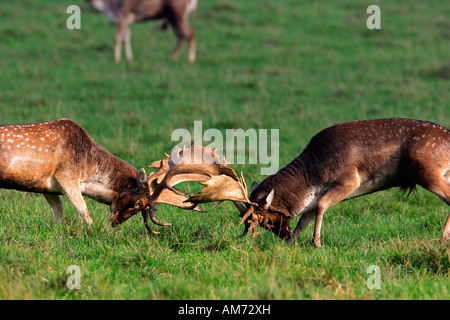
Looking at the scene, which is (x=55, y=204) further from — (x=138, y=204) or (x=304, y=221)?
(x=304, y=221)

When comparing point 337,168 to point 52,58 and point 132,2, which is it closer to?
point 52,58

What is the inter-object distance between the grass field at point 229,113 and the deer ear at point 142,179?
0.49 meters

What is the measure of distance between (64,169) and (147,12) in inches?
491

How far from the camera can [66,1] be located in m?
22.7

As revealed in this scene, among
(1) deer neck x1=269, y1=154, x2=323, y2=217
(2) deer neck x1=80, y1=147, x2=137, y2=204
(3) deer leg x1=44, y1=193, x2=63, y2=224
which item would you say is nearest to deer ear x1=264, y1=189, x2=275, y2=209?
(1) deer neck x1=269, y1=154, x2=323, y2=217

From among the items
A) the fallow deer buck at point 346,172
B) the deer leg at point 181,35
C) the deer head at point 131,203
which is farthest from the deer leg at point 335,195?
the deer leg at point 181,35

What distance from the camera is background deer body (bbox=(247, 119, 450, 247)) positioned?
6.25 meters

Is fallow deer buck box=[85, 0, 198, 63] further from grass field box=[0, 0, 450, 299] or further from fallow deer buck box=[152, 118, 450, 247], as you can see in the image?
fallow deer buck box=[152, 118, 450, 247]

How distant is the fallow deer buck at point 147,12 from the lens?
693 inches

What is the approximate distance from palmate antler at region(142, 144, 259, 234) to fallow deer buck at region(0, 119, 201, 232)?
0.13 metres

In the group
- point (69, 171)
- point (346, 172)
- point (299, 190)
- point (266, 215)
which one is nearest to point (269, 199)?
point (266, 215)

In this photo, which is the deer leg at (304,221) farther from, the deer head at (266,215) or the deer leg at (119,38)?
the deer leg at (119,38)

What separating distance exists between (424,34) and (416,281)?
15.1 metres
